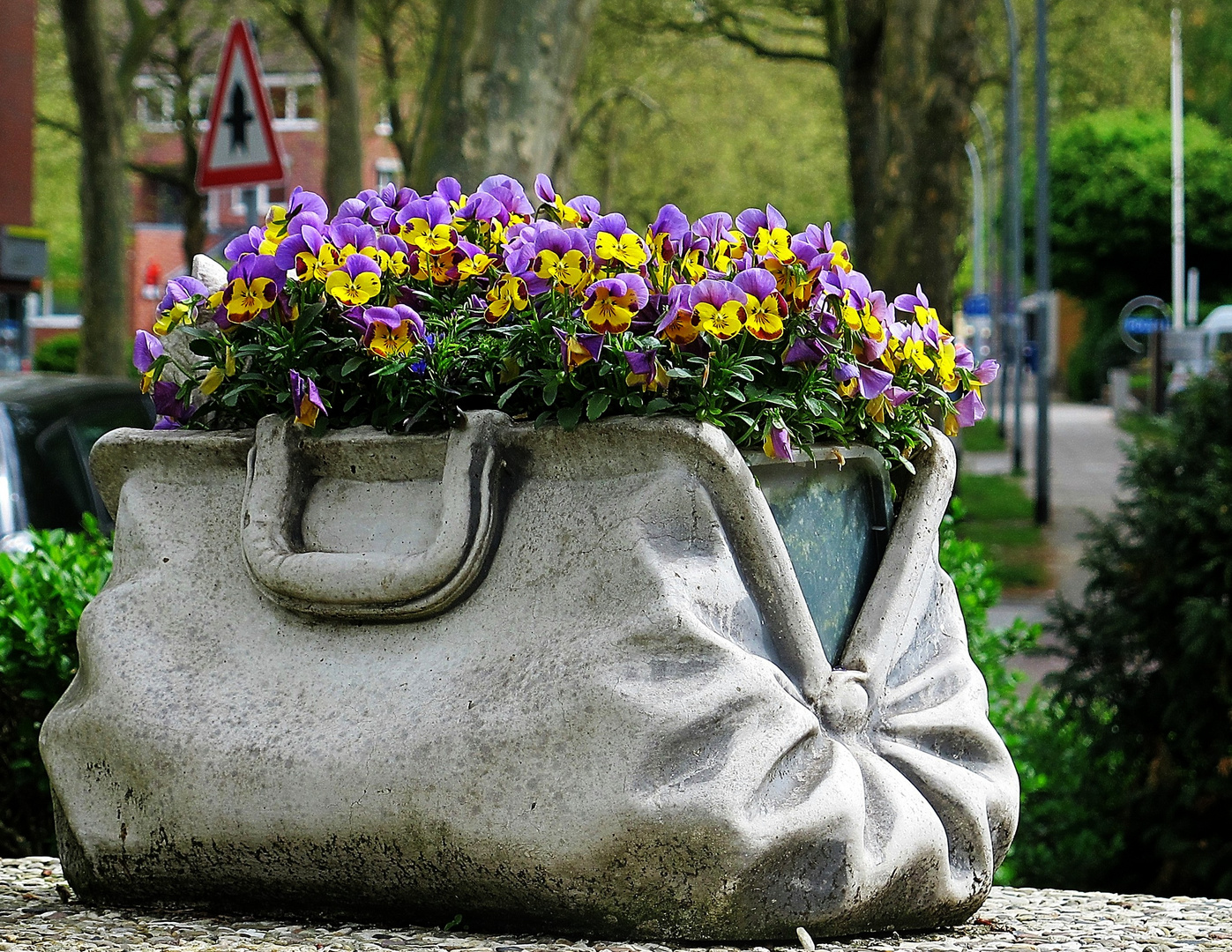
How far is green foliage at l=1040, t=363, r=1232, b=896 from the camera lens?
525cm

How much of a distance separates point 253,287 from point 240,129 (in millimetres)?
5668

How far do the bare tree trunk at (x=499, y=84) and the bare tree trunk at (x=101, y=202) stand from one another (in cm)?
810

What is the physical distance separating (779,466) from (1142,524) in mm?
2825

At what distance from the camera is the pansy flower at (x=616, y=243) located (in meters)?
3.10

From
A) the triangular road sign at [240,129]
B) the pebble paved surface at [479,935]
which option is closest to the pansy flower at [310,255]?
the pebble paved surface at [479,935]

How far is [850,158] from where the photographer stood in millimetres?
14688

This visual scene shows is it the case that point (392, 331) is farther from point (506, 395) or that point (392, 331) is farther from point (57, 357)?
point (57, 357)

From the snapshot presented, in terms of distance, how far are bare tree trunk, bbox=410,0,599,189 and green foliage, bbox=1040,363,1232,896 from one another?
9.43 ft

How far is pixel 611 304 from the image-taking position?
118 inches

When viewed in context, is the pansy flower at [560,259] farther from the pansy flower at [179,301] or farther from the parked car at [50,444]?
the parked car at [50,444]

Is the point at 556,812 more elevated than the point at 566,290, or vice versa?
the point at 566,290

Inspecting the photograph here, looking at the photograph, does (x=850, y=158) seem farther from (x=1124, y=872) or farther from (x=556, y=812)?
(x=556, y=812)

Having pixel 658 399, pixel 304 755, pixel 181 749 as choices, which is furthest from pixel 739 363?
pixel 181 749

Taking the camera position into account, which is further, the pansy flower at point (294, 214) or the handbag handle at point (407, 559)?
the pansy flower at point (294, 214)
